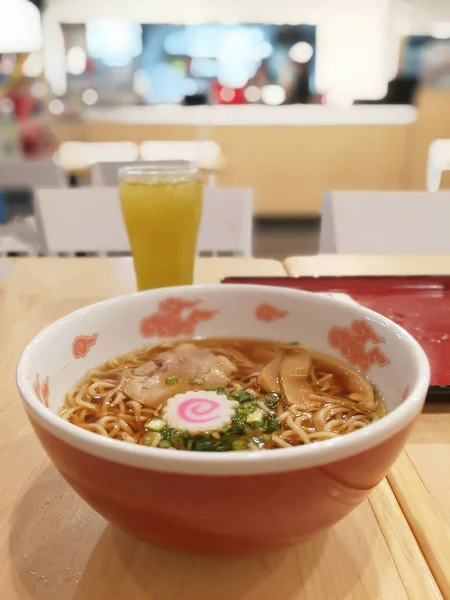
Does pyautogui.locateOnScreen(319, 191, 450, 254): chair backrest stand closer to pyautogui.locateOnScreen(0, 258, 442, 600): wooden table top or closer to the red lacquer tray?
the red lacquer tray

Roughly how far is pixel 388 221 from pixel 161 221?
999 millimetres

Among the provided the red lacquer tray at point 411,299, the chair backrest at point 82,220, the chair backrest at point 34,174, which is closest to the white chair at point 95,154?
the chair backrest at point 34,174

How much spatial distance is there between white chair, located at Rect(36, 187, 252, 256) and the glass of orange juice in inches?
27.7

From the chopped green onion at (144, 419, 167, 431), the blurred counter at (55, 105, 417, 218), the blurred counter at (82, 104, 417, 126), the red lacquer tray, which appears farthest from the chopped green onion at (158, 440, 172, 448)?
the blurred counter at (82, 104, 417, 126)

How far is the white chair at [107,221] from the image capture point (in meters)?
1.87

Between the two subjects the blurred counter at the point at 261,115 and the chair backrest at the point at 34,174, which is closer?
the chair backrest at the point at 34,174

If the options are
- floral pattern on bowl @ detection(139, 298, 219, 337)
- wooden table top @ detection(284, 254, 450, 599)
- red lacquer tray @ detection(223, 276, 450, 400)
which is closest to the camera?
wooden table top @ detection(284, 254, 450, 599)

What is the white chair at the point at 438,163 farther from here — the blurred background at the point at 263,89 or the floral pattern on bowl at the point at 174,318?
the floral pattern on bowl at the point at 174,318

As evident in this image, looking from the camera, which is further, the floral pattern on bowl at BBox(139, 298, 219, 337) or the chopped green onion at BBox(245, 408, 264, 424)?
the floral pattern on bowl at BBox(139, 298, 219, 337)

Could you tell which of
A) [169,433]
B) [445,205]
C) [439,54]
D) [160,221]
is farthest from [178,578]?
[439,54]

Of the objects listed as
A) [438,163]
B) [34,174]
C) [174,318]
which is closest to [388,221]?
[174,318]

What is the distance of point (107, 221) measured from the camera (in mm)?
1882

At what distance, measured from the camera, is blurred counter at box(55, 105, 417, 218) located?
609 centimetres

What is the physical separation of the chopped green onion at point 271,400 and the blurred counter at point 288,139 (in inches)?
222
